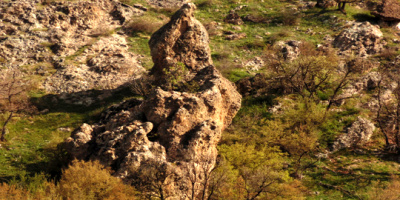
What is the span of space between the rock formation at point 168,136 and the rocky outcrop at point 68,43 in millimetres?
15023

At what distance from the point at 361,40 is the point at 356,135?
21.6m

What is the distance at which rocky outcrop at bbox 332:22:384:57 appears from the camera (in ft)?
164

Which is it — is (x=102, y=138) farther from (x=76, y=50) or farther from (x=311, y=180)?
(x=76, y=50)

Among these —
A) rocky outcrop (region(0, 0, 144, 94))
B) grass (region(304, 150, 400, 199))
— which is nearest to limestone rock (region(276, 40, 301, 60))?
grass (region(304, 150, 400, 199))

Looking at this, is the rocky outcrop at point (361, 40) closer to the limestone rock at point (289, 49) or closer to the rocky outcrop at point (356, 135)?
the limestone rock at point (289, 49)

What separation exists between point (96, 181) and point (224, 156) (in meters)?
11.3

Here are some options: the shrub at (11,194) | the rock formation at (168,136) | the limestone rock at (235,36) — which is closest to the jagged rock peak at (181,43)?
the rock formation at (168,136)

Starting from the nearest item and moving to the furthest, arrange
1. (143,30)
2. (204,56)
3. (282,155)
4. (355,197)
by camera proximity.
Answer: (355,197), (282,155), (204,56), (143,30)

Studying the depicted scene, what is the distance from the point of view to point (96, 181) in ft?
72.1

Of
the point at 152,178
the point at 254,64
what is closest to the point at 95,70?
the point at 254,64

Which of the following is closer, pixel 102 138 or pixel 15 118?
pixel 102 138

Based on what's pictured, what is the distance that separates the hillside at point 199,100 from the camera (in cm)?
2472

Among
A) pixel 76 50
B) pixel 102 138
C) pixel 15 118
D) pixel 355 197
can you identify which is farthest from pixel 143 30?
pixel 355 197

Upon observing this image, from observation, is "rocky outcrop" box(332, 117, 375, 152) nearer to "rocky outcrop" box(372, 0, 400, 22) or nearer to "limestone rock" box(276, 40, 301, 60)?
"limestone rock" box(276, 40, 301, 60)
